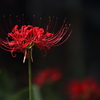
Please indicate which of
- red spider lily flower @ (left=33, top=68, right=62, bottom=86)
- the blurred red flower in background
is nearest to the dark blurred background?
red spider lily flower @ (left=33, top=68, right=62, bottom=86)

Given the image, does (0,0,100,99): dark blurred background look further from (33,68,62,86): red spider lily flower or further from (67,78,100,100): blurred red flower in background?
(67,78,100,100): blurred red flower in background

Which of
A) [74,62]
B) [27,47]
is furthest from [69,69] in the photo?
[27,47]

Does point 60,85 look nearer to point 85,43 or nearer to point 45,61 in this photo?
point 45,61

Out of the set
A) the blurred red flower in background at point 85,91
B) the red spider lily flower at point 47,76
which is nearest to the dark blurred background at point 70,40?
the red spider lily flower at point 47,76

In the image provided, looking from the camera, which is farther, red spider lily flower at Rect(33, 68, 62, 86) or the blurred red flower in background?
red spider lily flower at Rect(33, 68, 62, 86)

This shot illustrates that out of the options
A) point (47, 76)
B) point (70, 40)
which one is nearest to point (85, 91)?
point (47, 76)

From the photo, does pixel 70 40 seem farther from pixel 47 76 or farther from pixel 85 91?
pixel 85 91

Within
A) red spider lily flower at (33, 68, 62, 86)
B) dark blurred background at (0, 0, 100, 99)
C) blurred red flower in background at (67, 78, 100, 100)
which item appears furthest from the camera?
dark blurred background at (0, 0, 100, 99)
